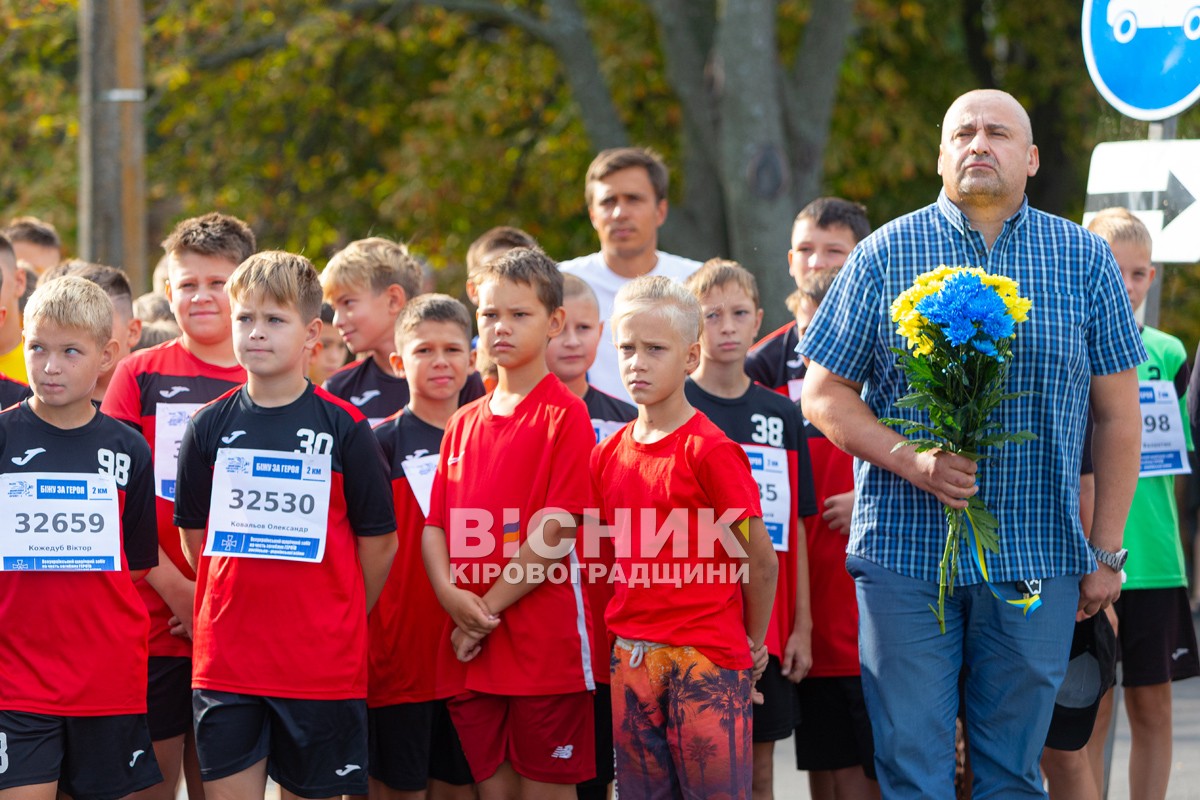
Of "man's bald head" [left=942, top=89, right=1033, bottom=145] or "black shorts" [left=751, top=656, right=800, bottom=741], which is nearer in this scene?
"man's bald head" [left=942, top=89, right=1033, bottom=145]

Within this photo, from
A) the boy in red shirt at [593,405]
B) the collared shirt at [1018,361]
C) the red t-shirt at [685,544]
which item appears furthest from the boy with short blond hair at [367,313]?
the collared shirt at [1018,361]

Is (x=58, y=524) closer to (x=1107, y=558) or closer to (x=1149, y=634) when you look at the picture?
(x=1107, y=558)

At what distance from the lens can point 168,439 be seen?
528 centimetres

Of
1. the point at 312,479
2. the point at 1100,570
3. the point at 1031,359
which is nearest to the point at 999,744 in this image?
the point at 1100,570

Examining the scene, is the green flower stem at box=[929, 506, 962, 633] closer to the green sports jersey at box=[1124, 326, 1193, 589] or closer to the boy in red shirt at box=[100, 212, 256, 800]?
the green sports jersey at box=[1124, 326, 1193, 589]

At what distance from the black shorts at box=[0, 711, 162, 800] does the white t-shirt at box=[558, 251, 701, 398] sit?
249cm

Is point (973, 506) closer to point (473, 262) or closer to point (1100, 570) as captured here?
point (1100, 570)

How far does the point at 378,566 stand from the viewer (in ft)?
15.9

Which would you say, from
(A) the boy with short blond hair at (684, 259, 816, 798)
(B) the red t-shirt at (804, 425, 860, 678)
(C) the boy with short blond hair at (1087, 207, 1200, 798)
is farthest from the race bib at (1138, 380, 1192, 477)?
(A) the boy with short blond hair at (684, 259, 816, 798)

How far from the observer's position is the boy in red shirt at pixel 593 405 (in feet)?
17.2

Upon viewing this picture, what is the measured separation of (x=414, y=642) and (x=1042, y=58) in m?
13.2

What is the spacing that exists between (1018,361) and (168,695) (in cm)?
310

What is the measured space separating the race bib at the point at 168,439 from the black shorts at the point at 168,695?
0.58m

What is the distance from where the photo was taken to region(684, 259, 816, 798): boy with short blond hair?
17.7ft
